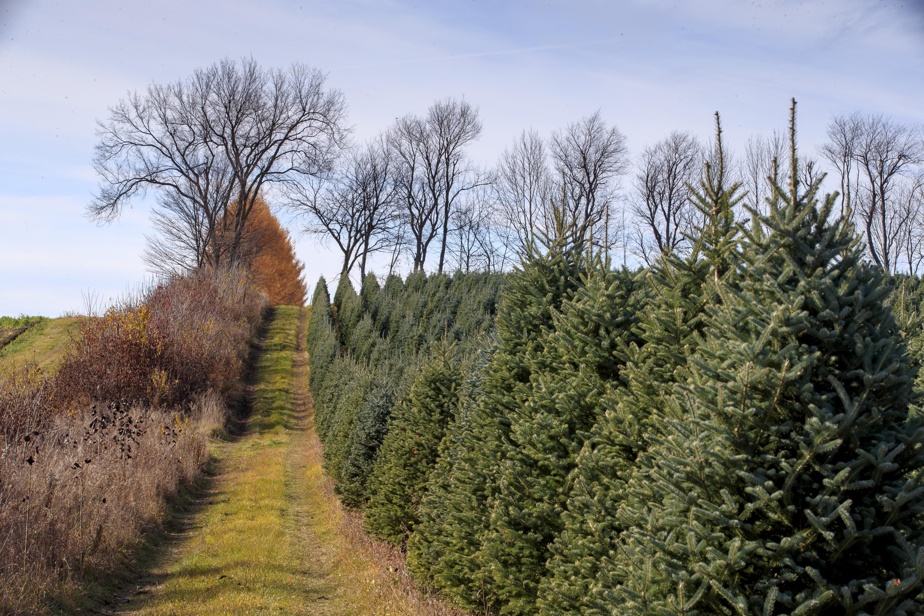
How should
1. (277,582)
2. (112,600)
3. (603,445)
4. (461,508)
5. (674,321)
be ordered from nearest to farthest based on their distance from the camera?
(674,321)
(603,445)
(461,508)
(112,600)
(277,582)

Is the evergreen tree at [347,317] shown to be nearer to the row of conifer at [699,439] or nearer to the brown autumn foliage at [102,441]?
the brown autumn foliage at [102,441]

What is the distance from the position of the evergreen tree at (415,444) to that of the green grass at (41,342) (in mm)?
20677

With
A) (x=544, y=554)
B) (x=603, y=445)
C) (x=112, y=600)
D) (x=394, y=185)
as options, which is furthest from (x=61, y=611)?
(x=394, y=185)

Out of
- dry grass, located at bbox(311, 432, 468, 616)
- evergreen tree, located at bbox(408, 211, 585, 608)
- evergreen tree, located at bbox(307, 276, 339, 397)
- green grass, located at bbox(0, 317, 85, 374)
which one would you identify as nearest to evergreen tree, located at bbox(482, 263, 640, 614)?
evergreen tree, located at bbox(408, 211, 585, 608)

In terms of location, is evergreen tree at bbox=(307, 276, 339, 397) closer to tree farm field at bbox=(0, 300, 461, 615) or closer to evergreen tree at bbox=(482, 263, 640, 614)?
tree farm field at bbox=(0, 300, 461, 615)

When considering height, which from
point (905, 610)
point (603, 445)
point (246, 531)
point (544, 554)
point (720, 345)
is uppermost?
point (720, 345)

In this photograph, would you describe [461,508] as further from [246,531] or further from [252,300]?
[252,300]

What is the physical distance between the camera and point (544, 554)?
549 cm

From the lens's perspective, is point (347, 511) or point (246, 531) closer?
point (246, 531)

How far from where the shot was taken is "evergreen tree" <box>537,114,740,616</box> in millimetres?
4434

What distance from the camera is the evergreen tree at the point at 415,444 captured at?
881 cm

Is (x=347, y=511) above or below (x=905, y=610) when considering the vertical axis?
below

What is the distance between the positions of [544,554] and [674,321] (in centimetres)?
223

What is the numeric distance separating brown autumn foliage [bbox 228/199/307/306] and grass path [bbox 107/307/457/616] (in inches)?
1432
